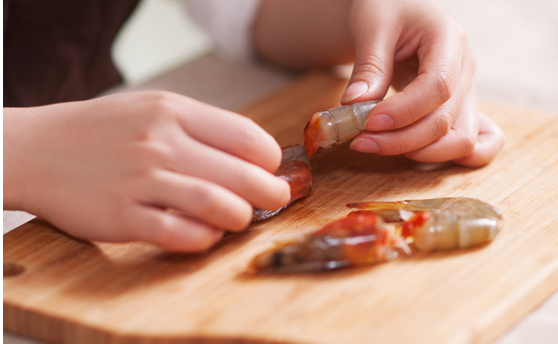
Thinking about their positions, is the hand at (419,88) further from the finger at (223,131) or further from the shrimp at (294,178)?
Answer: the finger at (223,131)

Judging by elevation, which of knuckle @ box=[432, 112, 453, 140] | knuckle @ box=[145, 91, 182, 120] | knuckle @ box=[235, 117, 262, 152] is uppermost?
knuckle @ box=[145, 91, 182, 120]

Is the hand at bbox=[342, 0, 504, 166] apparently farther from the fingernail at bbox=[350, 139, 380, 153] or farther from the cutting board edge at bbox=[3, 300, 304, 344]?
the cutting board edge at bbox=[3, 300, 304, 344]

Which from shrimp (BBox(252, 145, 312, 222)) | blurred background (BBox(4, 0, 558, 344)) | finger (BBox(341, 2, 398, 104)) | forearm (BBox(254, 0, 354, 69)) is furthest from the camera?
blurred background (BBox(4, 0, 558, 344))

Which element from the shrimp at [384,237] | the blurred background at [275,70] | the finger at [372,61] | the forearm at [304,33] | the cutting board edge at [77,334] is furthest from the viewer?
the blurred background at [275,70]

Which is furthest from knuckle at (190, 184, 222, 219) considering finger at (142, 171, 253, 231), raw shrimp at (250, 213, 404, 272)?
raw shrimp at (250, 213, 404, 272)

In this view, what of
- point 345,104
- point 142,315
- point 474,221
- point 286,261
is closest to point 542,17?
point 345,104

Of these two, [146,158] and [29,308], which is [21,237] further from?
[146,158]

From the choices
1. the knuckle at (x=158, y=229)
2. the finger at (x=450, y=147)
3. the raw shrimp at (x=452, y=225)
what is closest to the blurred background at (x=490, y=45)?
the finger at (x=450, y=147)
